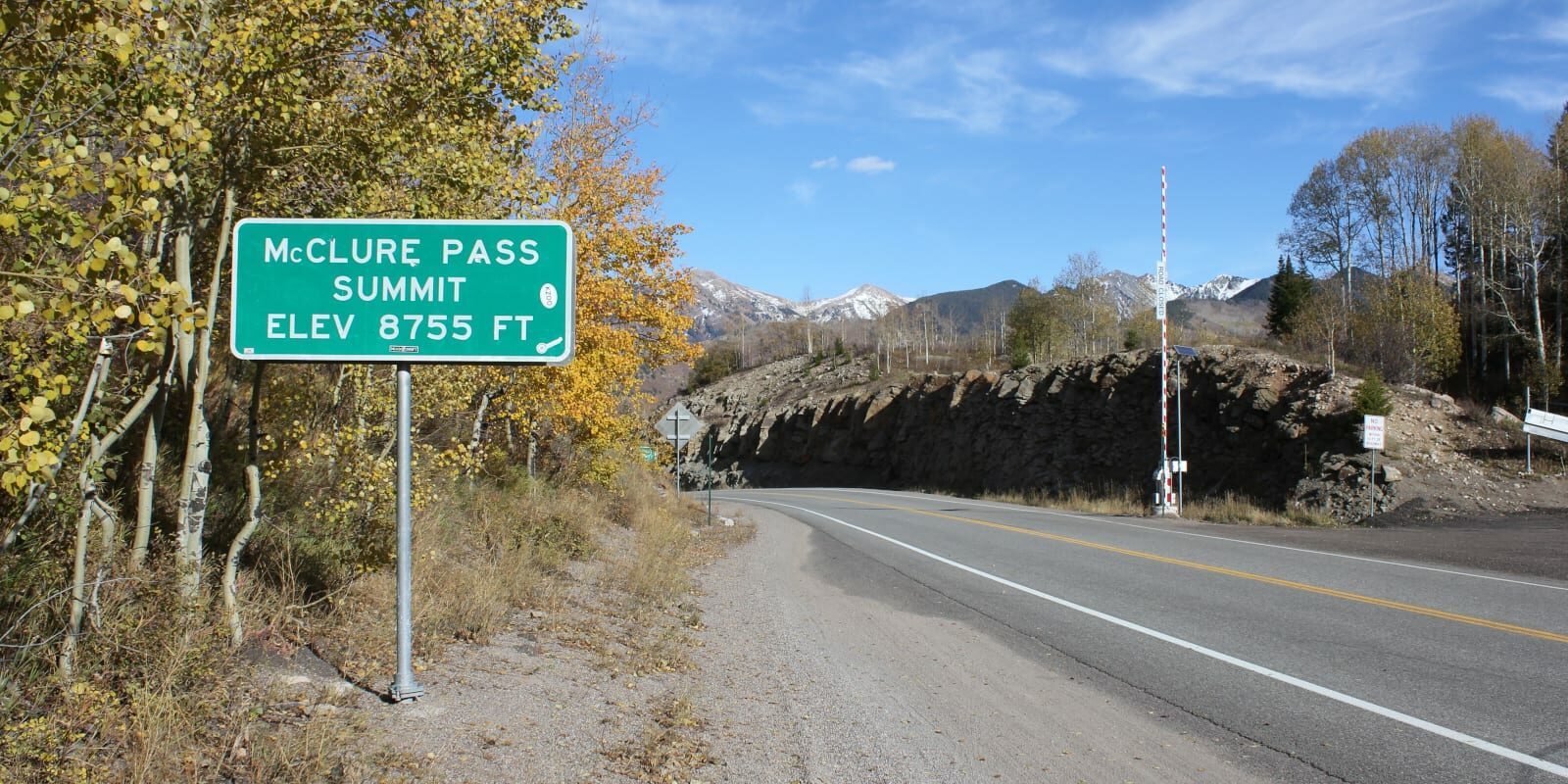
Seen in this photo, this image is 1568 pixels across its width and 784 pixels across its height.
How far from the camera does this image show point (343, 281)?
17.7 feet

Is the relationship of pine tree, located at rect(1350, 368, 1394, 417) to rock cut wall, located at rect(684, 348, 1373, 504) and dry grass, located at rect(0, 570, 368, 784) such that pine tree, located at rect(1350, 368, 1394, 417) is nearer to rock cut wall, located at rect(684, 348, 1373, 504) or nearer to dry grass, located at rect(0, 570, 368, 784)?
rock cut wall, located at rect(684, 348, 1373, 504)

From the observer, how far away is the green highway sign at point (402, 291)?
17.6 ft

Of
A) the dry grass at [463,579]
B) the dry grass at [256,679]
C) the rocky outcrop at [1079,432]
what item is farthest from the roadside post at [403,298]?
the rocky outcrop at [1079,432]

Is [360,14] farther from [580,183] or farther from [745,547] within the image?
[745,547]

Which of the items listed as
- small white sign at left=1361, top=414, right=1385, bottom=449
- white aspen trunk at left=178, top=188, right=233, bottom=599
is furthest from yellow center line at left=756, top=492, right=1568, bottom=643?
white aspen trunk at left=178, top=188, right=233, bottom=599

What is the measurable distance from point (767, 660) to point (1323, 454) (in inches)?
999

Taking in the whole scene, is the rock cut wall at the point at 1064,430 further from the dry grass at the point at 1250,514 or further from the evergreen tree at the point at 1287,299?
the evergreen tree at the point at 1287,299

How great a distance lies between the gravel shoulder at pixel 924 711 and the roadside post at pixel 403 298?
7.45 feet

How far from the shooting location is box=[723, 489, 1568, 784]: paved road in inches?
225

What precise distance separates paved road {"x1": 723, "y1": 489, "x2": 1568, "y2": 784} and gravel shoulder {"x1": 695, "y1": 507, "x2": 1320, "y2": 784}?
0.81 ft

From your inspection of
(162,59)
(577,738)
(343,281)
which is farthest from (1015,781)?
(162,59)

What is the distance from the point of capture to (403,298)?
17.9 ft

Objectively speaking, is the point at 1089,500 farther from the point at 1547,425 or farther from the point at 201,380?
the point at 201,380

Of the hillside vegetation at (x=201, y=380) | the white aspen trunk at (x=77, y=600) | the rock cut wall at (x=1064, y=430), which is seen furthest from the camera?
the rock cut wall at (x=1064, y=430)
